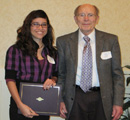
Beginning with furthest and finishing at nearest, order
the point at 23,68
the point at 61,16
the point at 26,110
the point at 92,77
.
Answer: the point at 61,16, the point at 92,77, the point at 23,68, the point at 26,110

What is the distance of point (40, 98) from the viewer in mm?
1794

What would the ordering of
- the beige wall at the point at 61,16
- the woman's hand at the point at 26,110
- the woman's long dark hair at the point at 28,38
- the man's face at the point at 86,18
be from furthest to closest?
the beige wall at the point at 61,16
the man's face at the point at 86,18
the woman's long dark hair at the point at 28,38
the woman's hand at the point at 26,110

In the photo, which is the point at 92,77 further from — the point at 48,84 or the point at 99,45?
the point at 48,84

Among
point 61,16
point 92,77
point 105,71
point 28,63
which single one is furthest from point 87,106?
point 61,16

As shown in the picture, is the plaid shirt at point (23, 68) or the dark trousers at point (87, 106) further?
the dark trousers at point (87, 106)

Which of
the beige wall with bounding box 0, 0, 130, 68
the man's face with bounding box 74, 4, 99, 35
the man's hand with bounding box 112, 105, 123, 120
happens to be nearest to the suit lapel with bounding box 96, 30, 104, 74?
the man's face with bounding box 74, 4, 99, 35

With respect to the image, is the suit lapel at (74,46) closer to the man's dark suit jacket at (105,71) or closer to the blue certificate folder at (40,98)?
the man's dark suit jacket at (105,71)

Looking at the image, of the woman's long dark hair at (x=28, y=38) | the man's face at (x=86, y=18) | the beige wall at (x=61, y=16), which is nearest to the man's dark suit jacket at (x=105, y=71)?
the man's face at (x=86, y=18)

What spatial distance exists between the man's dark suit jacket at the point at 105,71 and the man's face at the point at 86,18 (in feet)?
0.43

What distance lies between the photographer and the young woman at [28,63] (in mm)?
1780

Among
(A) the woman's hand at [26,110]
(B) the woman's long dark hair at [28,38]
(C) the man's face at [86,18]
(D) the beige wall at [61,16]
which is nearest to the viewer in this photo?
(A) the woman's hand at [26,110]

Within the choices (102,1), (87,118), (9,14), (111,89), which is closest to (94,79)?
(111,89)

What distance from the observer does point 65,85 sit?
2027 millimetres

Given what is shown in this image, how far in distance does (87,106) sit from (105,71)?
0.43 meters
